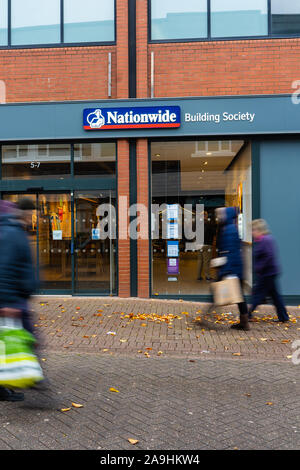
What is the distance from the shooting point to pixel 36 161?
32.1 ft

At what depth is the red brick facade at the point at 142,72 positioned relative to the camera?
29.7 feet

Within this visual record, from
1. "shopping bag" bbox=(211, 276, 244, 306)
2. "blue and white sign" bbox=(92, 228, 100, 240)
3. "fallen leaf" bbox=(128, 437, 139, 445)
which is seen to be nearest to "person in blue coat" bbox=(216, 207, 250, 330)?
"shopping bag" bbox=(211, 276, 244, 306)

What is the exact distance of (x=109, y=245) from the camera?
9.73 metres

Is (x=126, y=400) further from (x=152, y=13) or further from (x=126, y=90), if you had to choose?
(x=152, y=13)

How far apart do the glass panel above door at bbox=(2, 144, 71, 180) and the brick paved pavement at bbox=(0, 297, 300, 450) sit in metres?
4.00

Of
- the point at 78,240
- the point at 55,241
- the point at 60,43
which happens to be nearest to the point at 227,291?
the point at 78,240

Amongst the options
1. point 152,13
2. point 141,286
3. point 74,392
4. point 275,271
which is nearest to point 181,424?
point 74,392

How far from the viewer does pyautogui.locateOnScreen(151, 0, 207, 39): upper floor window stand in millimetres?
9258

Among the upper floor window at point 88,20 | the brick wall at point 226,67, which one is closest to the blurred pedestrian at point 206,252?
the brick wall at point 226,67

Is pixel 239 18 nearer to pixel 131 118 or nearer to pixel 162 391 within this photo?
pixel 131 118

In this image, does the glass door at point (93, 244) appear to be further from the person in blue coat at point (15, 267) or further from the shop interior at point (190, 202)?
the person in blue coat at point (15, 267)

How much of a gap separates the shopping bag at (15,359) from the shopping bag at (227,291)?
11.3ft

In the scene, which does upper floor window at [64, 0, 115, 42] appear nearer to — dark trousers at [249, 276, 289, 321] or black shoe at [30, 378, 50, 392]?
dark trousers at [249, 276, 289, 321]

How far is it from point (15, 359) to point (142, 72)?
751cm
